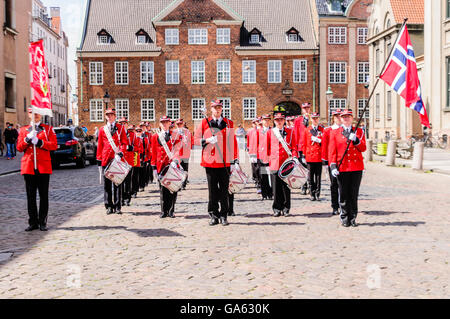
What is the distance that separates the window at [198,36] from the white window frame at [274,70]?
20.1 feet

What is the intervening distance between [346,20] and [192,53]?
1424 centimetres

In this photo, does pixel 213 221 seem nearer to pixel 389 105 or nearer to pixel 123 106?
pixel 389 105

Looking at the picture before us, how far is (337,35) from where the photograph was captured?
172 ft

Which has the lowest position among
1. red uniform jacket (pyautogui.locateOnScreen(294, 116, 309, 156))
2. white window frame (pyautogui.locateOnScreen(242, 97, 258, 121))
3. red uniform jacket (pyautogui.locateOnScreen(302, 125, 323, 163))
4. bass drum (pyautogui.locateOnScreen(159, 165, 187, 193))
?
bass drum (pyautogui.locateOnScreen(159, 165, 187, 193))

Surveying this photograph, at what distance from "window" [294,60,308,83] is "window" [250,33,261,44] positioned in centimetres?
395

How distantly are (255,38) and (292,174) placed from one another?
4451 cm

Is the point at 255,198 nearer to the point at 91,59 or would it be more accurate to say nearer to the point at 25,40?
the point at 25,40

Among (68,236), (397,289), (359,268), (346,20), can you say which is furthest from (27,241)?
(346,20)

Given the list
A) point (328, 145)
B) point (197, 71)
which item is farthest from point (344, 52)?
point (328, 145)

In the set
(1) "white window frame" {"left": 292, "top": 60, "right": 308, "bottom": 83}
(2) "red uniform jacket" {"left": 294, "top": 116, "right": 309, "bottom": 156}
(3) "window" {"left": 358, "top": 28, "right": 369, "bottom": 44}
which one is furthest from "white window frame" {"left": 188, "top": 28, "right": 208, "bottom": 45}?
(2) "red uniform jacket" {"left": 294, "top": 116, "right": 309, "bottom": 156}

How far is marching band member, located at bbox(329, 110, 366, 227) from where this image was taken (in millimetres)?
8914

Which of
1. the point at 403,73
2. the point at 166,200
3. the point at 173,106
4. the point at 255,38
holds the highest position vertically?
the point at 255,38

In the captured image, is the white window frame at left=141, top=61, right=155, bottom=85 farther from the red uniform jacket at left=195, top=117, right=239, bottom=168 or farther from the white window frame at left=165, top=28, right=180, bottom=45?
the red uniform jacket at left=195, top=117, right=239, bottom=168

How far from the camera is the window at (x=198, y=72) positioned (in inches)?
2055
